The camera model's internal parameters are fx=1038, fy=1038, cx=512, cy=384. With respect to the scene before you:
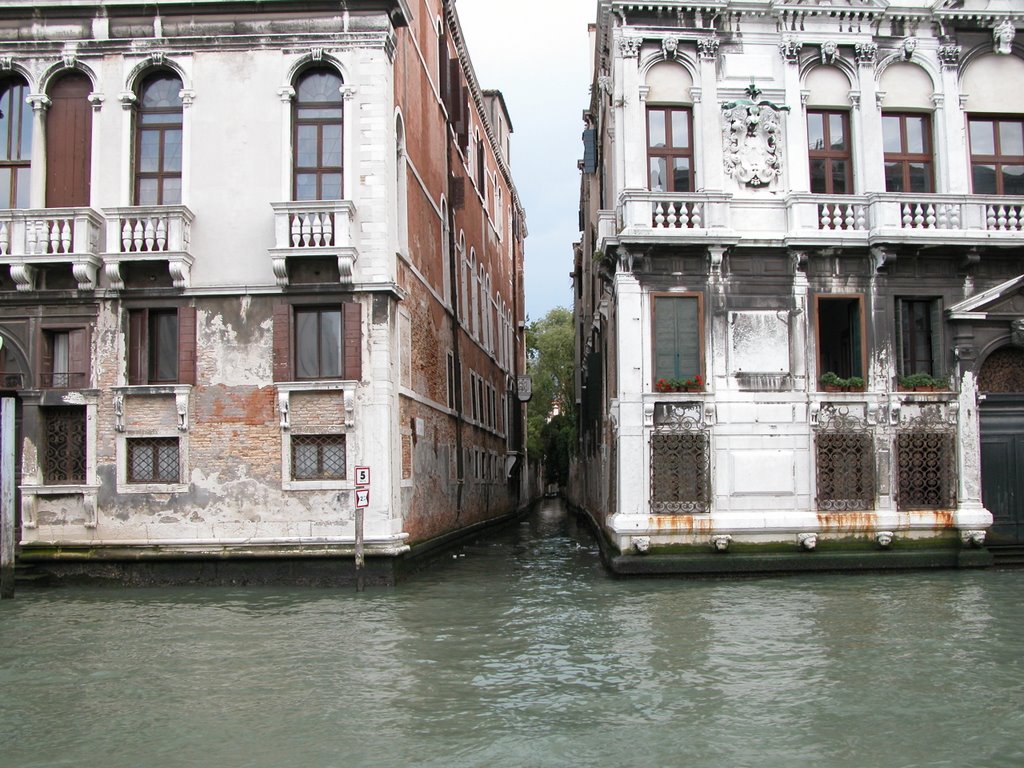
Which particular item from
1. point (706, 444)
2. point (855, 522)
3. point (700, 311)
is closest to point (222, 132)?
point (700, 311)

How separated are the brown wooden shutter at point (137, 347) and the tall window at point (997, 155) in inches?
563

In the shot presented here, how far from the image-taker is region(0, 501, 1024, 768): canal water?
7934 millimetres

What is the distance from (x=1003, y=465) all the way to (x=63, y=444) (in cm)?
1576

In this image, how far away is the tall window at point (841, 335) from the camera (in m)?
17.4

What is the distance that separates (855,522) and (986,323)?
412 cm

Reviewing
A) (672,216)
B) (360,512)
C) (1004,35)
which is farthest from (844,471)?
(1004,35)

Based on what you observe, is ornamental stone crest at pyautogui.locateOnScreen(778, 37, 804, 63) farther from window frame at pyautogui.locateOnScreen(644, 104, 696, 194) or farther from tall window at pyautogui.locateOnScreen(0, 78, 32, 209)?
tall window at pyautogui.locateOnScreen(0, 78, 32, 209)

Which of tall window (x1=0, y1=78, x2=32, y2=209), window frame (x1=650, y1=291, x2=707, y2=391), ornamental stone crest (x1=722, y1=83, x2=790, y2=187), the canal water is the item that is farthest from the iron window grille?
tall window (x1=0, y1=78, x2=32, y2=209)

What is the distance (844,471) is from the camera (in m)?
17.0

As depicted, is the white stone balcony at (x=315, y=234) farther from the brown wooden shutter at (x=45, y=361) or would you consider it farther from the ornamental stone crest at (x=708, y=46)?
the ornamental stone crest at (x=708, y=46)

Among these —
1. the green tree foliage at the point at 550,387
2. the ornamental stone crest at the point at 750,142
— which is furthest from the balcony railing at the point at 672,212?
the green tree foliage at the point at 550,387

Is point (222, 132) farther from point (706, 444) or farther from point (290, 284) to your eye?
point (706, 444)

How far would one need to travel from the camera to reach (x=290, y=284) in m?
16.7

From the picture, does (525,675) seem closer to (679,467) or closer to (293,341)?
(679,467)
